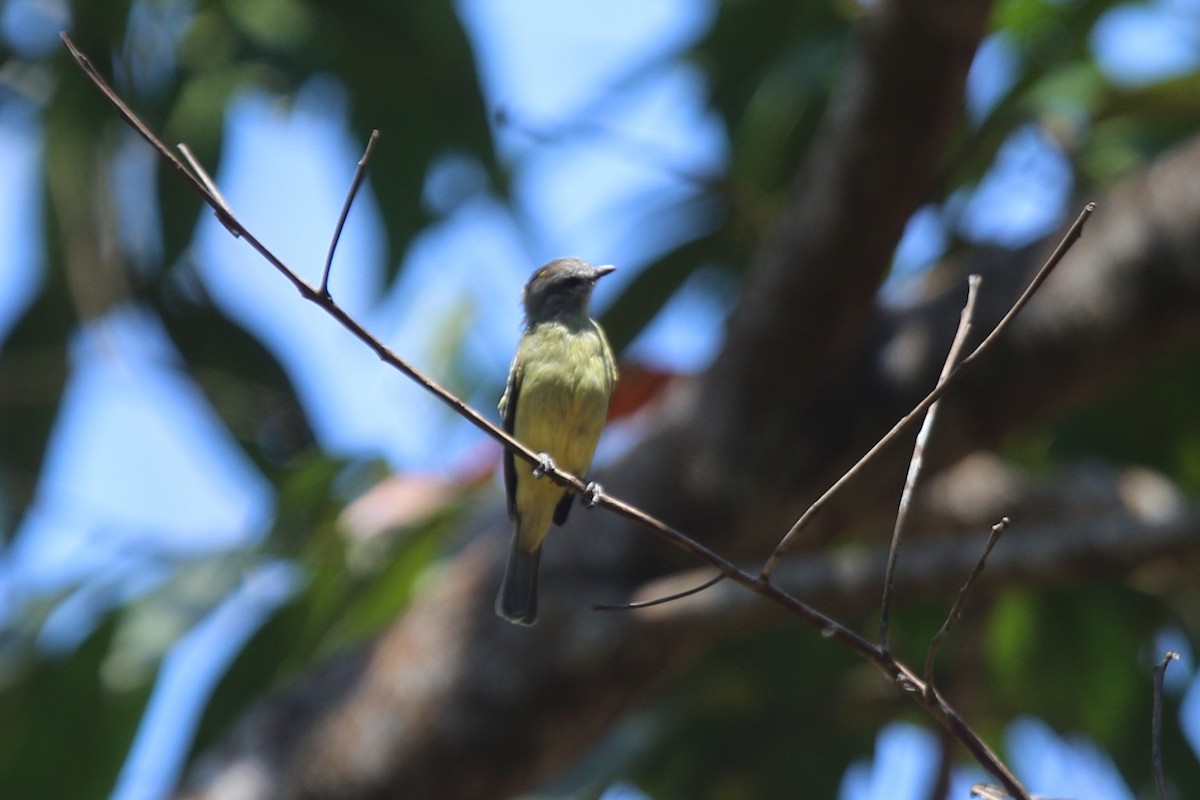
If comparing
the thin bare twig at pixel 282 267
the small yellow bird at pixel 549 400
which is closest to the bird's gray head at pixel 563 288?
the small yellow bird at pixel 549 400

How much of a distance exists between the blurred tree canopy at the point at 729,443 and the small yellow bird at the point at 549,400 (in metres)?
0.63

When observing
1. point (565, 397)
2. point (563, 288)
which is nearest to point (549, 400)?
point (565, 397)

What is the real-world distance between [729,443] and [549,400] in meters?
1.10

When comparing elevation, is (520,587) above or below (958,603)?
below

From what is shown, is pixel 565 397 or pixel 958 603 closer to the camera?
pixel 958 603

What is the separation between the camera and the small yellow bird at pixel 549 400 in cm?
412

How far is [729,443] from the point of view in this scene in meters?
5.02

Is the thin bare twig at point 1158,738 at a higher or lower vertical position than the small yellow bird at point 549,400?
higher

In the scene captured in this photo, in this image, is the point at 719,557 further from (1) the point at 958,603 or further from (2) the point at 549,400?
(2) the point at 549,400

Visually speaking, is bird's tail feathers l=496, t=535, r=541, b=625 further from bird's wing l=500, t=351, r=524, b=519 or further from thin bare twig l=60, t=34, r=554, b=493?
thin bare twig l=60, t=34, r=554, b=493

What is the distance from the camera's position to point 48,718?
557 centimetres

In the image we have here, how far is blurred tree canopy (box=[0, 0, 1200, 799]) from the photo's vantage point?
4.77 meters

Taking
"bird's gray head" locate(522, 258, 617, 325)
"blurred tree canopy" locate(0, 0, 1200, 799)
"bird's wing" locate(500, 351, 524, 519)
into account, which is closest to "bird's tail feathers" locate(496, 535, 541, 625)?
"bird's wing" locate(500, 351, 524, 519)

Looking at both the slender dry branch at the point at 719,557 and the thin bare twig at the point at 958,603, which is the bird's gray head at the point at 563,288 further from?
the thin bare twig at the point at 958,603
